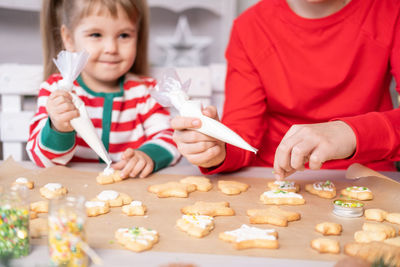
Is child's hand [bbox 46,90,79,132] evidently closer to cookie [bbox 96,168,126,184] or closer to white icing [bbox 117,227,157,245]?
cookie [bbox 96,168,126,184]

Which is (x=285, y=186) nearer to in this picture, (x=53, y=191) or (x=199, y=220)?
(x=199, y=220)

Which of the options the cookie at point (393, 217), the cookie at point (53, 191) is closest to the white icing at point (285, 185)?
the cookie at point (393, 217)

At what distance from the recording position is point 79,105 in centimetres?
105

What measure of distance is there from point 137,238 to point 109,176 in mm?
398

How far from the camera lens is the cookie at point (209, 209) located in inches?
32.6

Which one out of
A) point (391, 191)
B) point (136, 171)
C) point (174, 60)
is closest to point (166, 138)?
point (136, 171)

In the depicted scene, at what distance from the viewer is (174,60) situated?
271 cm

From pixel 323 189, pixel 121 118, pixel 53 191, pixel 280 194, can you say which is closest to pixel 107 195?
pixel 53 191

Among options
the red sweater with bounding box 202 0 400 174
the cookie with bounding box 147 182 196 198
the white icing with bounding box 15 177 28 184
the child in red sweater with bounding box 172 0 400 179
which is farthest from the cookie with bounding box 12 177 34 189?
the red sweater with bounding box 202 0 400 174

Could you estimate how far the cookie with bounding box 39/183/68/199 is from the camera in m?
0.91

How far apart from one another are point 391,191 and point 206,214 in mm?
436

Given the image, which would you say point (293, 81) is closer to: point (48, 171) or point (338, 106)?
point (338, 106)

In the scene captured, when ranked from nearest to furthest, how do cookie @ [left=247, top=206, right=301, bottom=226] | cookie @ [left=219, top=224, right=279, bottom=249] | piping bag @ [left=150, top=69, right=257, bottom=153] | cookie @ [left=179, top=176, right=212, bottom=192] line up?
cookie @ [left=219, top=224, right=279, bottom=249] < cookie @ [left=247, top=206, right=301, bottom=226] < piping bag @ [left=150, top=69, right=257, bottom=153] < cookie @ [left=179, top=176, right=212, bottom=192]

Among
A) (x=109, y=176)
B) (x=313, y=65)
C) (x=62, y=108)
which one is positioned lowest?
(x=109, y=176)
